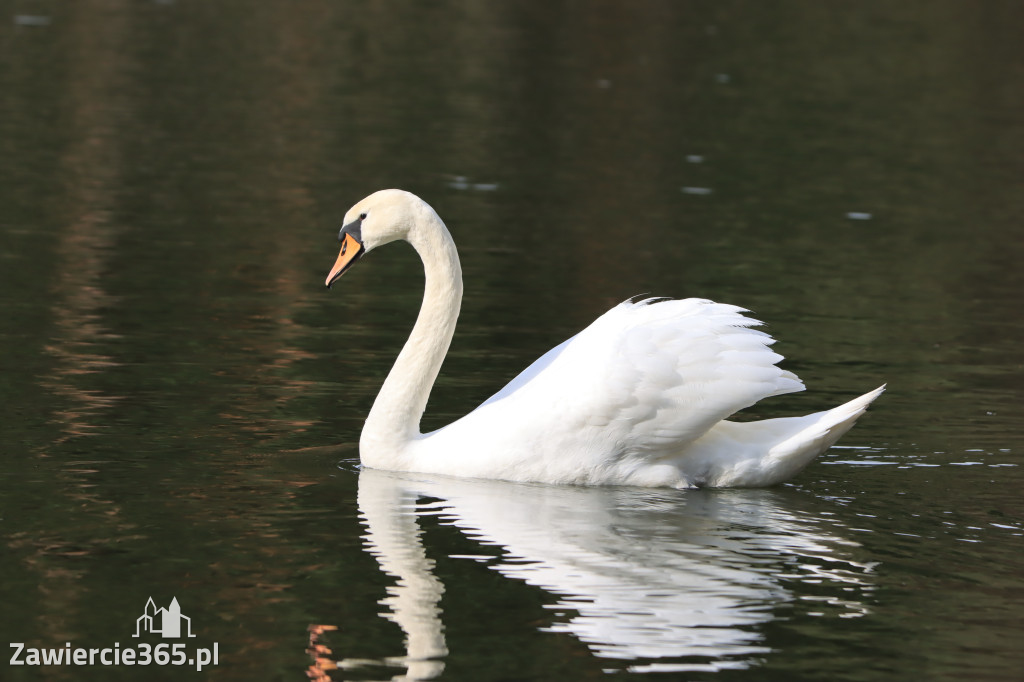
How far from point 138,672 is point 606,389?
3.00 meters

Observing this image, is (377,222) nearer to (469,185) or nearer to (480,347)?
(480,347)

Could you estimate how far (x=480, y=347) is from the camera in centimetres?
1127

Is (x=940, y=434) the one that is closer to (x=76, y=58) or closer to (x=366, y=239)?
(x=366, y=239)

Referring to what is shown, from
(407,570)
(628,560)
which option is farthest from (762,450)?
(407,570)

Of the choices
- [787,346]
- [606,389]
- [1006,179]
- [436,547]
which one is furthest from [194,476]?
[1006,179]

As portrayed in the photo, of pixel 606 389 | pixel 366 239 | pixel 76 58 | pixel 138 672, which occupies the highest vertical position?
pixel 76 58

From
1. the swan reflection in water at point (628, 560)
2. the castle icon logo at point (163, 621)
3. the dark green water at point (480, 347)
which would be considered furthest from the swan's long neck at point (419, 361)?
the castle icon logo at point (163, 621)

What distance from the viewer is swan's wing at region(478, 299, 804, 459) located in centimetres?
813

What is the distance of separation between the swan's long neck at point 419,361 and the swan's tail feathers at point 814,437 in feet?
6.02

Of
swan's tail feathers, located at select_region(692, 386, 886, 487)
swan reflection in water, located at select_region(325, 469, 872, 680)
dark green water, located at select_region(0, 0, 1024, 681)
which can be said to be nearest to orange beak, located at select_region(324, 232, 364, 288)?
dark green water, located at select_region(0, 0, 1024, 681)

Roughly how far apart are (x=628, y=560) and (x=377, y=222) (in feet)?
8.31

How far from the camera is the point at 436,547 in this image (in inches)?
287

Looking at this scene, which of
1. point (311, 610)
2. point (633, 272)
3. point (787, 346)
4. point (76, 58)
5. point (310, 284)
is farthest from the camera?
point (76, 58)

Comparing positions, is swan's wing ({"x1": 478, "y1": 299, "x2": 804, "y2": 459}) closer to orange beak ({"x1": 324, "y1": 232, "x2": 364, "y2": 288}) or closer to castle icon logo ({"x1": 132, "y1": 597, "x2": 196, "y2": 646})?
orange beak ({"x1": 324, "y1": 232, "x2": 364, "y2": 288})
